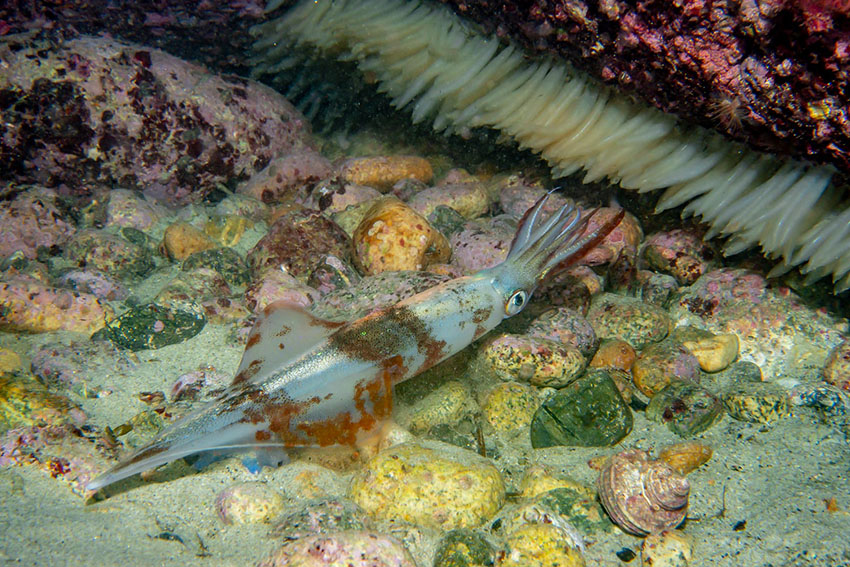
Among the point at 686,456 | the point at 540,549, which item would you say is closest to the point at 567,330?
the point at 686,456

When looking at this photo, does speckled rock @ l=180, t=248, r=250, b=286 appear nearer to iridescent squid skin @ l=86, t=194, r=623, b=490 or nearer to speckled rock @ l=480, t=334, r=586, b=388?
iridescent squid skin @ l=86, t=194, r=623, b=490

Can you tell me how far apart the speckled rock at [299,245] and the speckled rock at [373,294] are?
2.79 ft

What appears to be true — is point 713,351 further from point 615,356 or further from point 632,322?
point 615,356

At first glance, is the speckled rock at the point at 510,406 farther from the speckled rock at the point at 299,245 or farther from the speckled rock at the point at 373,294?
the speckled rock at the point at 299,245

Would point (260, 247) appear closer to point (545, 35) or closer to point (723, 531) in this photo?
point (545, 35)

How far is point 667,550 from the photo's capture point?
7.55ft

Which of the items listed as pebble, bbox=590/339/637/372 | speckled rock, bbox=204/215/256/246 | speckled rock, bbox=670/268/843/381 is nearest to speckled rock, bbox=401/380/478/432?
pebble, bbox=590/339/637/372

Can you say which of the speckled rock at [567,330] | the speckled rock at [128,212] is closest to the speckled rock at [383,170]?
the speckled rock at [128,212]

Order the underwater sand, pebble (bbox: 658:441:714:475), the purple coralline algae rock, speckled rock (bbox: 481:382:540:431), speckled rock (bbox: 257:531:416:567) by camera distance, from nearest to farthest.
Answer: speckled rock (bbox: 257:531:416:567) → the underwater sand → pebble (bbox: 658:441:714:475) → speckled rock (bbox: 481:382:540:431) → the purple coralline algae rock

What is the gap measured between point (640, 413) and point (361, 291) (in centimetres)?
219

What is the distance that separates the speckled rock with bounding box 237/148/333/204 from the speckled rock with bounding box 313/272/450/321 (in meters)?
2.77

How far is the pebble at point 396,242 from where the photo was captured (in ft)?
12.9

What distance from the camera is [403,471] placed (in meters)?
2.56

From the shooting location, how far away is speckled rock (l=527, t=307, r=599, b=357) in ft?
11.8
